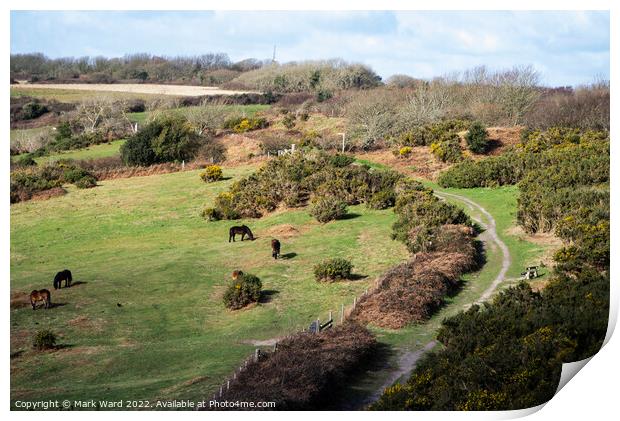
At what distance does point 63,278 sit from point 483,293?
13161mm

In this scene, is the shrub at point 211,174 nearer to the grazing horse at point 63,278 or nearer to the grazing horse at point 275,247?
the grazing horse at point 275,247

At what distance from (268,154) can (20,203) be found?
1716 cm

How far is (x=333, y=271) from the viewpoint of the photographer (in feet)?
88.0

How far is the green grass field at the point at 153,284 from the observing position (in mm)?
19547

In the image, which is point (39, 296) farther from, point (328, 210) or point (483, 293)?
point (328, 210)

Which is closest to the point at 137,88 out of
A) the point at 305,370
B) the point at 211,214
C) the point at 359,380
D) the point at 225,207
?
the point at 225,207

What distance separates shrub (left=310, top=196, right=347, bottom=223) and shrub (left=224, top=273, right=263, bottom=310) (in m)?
9.05

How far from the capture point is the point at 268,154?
44.0 metres

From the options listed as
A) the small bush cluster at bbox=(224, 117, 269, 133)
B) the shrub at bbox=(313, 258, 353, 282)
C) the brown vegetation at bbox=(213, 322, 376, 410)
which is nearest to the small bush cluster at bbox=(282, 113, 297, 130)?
the small bush cluster at bbox=(224, 117, 269, 133)

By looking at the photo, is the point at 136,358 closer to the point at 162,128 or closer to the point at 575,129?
the point at 162,128

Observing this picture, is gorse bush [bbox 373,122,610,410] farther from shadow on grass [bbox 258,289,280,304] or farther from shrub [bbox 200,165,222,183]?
shrub [bbox 200,165,222,183]

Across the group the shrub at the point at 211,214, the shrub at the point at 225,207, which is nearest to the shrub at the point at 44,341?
the shrub at the point at 211,214

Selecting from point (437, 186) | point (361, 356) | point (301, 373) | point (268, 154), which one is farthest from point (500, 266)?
point (268, 154)

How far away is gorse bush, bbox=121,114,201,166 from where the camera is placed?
37.9m
